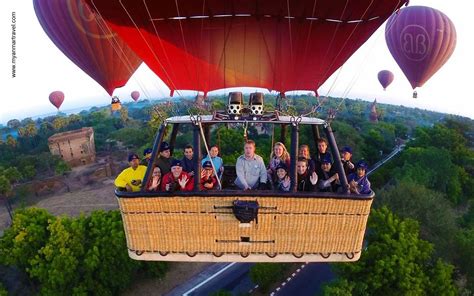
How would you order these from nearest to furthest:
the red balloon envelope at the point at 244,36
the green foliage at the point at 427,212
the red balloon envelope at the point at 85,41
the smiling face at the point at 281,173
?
the smiling face at the point at 281,173
the red balloon envelope at the point at 244,36
the red balloon envelope at the point at 85,41
the green foliage at the point at 427,212

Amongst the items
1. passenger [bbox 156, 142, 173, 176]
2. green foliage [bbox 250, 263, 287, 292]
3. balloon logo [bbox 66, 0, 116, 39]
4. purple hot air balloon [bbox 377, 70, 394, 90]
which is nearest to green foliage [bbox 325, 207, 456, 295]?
green foliage [bbox 250, 263, 287, 292]

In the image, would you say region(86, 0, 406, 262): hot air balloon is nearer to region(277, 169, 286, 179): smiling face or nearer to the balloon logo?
region(277, 169, 286, 179): smiling face

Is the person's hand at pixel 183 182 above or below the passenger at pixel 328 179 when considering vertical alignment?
above

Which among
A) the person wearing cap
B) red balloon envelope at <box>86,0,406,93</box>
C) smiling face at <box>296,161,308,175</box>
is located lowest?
the person wearing cap

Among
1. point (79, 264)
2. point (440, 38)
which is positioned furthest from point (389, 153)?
point (79, 264)

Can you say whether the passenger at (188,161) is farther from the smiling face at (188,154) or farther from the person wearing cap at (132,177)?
the person wearing cap at (132,177)

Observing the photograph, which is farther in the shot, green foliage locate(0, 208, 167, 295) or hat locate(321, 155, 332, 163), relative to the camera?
green foliage locate(0, 208, 167, 295)

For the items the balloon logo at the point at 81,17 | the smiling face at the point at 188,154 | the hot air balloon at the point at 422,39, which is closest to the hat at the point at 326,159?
the smiling face at the point at 188,154
